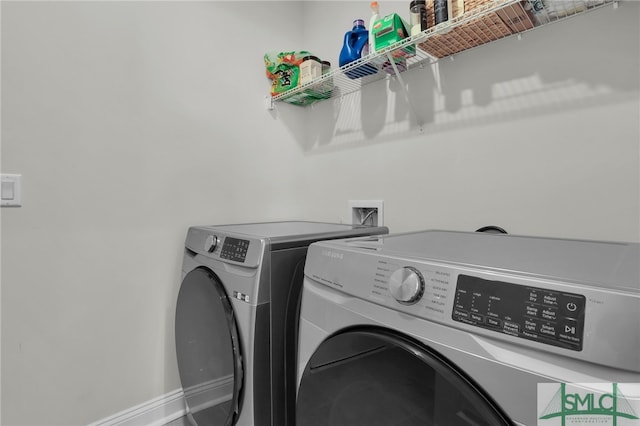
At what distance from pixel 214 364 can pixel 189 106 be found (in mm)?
1253

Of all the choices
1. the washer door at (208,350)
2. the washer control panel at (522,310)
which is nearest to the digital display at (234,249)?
the washer door at (208,350)

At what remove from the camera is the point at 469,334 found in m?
0.55

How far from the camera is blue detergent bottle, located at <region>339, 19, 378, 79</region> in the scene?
161cm

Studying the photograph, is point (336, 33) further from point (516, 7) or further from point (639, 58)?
point (639, 58)

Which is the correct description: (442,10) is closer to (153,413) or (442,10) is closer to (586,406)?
(586,406)

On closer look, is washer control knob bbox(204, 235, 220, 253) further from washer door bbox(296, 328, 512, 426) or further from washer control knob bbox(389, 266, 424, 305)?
washer control knob bbox(389, 266, 424, 305)

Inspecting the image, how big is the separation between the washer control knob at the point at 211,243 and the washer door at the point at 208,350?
0.28 ft

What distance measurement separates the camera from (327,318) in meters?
0.80

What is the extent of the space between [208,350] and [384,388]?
853 millimetres

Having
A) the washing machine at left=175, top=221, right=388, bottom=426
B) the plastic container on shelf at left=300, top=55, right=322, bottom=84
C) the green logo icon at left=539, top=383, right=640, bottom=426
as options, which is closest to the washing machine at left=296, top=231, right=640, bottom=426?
the green logo icon at left=539, top=383, right=640, bottom=426

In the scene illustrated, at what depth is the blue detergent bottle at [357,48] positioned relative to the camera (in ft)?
5.27

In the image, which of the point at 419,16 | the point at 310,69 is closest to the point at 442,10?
the point at 419,16

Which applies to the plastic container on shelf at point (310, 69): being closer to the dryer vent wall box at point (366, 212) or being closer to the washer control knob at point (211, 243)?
the dryer vent wall box at point (366, 212)

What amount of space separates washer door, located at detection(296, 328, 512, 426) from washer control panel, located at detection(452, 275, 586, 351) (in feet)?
0.35
